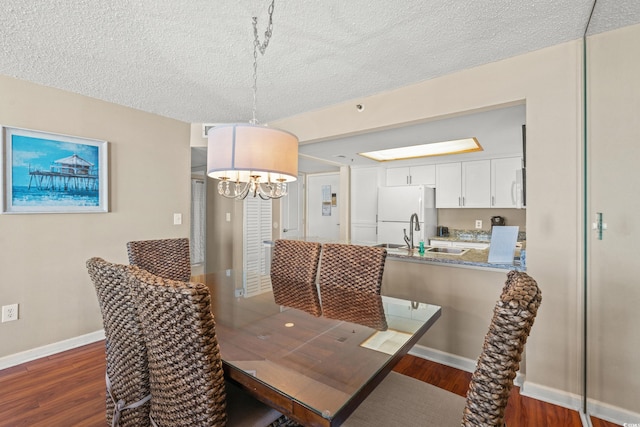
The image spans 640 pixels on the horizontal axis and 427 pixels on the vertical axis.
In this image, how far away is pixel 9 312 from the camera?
235cm

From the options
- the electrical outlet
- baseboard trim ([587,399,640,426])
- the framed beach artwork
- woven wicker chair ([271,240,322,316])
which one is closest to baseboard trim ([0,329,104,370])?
the electrical outlet

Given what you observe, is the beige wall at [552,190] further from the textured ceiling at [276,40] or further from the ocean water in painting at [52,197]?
the ocean water in painting at [52,197]

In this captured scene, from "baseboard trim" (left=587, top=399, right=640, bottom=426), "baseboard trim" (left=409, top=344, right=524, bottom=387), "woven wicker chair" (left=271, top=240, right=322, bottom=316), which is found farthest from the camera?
"baseboard trim" (left=409, top=344, right=524, bottom=387)

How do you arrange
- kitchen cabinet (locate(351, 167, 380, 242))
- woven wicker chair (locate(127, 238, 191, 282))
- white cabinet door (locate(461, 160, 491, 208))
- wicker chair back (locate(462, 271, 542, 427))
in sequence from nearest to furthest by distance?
wicker chair back (locate(462, 271, 542, 427))
woven wicker chair (locate(127, 238, 191, 282))
white cabinet door (locate(461, 160, 491, 208))
kitchen cabinet (locate(351, 167, 380, 242))

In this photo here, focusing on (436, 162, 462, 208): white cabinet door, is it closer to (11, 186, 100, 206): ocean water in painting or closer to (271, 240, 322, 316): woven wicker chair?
(271, 240, 322, 316): woven wicker chair

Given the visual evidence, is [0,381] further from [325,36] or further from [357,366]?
[325,36]

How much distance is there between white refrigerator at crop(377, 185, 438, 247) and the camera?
4.57m

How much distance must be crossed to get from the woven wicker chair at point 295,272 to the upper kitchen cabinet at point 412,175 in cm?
304

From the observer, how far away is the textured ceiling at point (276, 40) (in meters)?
1.53

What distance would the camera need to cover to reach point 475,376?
2.58 feet

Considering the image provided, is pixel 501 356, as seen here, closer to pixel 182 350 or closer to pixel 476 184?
pixel 182 350

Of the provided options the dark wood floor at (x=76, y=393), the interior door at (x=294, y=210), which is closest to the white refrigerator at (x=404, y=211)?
the interior door at (x=294, y=210)

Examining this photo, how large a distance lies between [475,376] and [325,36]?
5.80ft

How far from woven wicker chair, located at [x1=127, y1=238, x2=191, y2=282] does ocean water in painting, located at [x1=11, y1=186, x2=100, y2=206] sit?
81 cm
